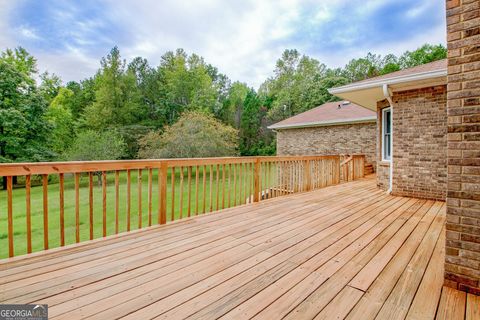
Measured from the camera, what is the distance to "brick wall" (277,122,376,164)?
11.0 m

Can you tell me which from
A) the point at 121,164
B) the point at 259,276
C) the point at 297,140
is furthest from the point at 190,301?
the point at 297,140

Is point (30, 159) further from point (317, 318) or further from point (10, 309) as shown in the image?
point (317, 318)

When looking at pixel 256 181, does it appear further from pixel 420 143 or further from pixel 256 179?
pixel 420 143

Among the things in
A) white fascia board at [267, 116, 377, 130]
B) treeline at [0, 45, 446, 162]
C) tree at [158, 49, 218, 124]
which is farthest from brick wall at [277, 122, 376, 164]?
tree at [158, 49, 218, 124]

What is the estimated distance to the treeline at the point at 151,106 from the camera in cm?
1514

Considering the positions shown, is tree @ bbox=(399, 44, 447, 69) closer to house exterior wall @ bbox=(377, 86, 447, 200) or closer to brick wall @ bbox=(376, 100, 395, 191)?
brick wall @ bbox=(376, 100, 395, 191)

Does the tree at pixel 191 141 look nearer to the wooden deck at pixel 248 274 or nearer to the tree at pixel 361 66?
the wooden deck at pixel 248 274

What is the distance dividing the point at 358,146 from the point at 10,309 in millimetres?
12190

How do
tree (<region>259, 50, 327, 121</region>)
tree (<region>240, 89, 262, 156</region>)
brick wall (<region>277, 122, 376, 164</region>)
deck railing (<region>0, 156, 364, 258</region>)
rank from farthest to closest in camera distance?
tree (<region>240, 89, 262, 156</region>), tree (<region>259, 50, 327, 121</region>), brick wall (<region>277, 122, 376, 164</region>), deck railing (<region>0, 156, 364, 258</region>)

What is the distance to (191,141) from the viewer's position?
15.1 metres

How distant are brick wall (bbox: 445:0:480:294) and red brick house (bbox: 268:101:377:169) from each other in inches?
363

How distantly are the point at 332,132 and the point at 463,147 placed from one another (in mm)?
11190

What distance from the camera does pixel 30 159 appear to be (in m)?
Result: 15.3

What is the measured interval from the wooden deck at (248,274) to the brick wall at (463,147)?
200 millimetres
